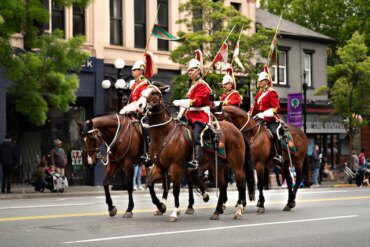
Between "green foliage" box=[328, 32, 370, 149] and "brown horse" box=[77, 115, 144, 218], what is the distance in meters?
30.0

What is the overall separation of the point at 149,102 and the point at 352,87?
32685mm

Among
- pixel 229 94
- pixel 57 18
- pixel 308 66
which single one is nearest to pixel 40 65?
pixel 57 18

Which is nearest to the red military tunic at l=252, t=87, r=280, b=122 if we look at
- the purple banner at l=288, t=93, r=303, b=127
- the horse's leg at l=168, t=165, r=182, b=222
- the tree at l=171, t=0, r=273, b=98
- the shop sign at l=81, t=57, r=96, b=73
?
the horse's leg at l=168, t=165, r=182, b=222

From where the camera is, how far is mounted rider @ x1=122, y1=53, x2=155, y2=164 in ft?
56.2

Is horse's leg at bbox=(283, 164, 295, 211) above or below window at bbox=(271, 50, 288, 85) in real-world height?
below

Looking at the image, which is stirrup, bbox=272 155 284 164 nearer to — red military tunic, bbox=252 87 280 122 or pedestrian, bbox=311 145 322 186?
red military tunic, bbox=252 87 280 122

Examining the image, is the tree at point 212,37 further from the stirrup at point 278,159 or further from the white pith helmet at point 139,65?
the white pith helmet at point 139,65

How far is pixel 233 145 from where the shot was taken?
54.1 ft

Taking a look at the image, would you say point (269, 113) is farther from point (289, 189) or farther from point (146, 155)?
point (146, 155)

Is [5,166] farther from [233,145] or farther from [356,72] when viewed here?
[356,72]

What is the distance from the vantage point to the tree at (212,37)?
121 feet

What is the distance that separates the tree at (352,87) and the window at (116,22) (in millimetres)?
13076

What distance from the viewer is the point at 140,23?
133 ft

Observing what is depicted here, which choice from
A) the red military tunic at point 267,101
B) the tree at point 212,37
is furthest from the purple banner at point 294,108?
the red military tunic at point 267,101
